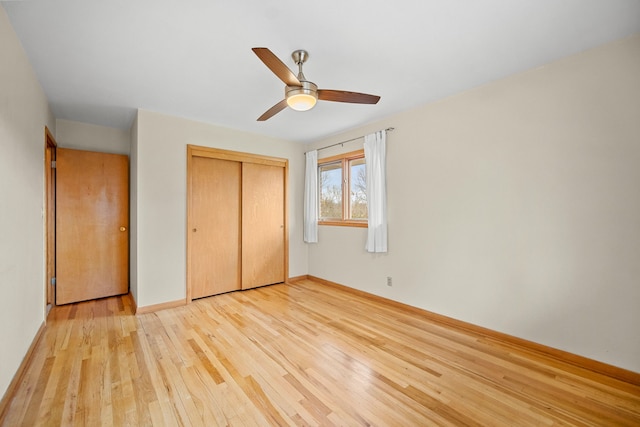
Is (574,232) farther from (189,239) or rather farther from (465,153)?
(189,239)

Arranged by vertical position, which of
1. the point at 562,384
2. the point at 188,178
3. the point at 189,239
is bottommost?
the point at 562,384

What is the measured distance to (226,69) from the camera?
231 centimetres

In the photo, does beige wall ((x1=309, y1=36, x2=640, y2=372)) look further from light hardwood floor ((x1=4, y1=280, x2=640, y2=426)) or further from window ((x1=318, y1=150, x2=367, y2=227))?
window ((x1=318, y1=150, x2=367, y2=227))

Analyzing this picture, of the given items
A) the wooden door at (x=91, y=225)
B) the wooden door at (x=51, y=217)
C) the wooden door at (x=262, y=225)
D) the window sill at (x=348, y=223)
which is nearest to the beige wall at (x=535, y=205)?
the window sill at (x=348, y=223)

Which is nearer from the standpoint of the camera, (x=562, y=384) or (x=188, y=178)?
(x=562, y=384)

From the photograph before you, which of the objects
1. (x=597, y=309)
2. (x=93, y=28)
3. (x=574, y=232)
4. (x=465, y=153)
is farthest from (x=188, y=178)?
(x=597, y=309)

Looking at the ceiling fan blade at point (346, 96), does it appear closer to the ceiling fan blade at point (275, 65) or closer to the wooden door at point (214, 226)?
the ceiling fan blade at point (275, 65)

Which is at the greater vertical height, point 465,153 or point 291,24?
point 291,24

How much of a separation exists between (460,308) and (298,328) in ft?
5.50

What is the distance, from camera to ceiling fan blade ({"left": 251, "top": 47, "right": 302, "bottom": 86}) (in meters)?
1.55

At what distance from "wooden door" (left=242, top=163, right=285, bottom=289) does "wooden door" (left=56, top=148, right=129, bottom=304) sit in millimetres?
1671

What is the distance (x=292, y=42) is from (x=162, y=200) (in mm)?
2488

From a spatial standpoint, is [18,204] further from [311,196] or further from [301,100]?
[311,196]

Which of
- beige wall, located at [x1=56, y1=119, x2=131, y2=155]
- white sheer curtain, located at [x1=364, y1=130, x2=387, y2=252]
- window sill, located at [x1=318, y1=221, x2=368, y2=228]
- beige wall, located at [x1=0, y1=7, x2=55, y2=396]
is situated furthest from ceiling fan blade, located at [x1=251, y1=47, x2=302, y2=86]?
beige wall, located at [x1=56, y1=119, x2=131, y2=155]
